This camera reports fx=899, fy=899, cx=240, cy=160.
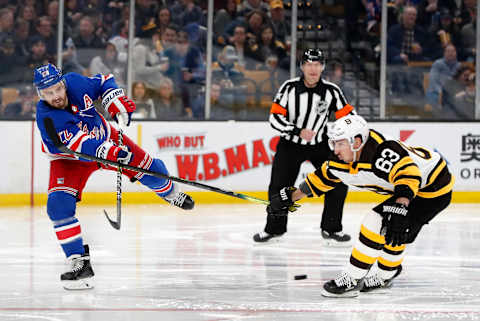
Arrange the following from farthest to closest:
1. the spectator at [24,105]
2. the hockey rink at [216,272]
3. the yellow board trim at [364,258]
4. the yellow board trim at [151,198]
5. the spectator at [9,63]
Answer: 1. the spectator at [9,63]
2. the spectator at [24,105]
3. the yellow board trim at [151,198]
4. the yellow board trim at [364,258]
5. the hockey rink at [216,272]

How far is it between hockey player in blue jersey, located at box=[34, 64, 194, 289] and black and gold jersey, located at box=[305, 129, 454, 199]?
3.37ft

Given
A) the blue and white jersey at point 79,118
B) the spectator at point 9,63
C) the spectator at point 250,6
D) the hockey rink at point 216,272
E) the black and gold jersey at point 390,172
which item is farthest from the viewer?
the spectator at point 250,6

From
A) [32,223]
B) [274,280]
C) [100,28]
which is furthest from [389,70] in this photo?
[274,280]

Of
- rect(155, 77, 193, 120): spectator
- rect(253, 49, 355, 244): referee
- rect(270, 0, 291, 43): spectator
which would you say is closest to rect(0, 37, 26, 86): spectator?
rect(155, 77, 193, 120): spectator

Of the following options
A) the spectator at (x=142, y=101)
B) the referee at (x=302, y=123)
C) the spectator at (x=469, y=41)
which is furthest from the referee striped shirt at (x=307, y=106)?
the spectator at (x=469, y=41)

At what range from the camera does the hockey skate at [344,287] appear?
4008mm

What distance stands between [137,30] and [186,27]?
507 mm

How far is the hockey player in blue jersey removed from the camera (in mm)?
4121

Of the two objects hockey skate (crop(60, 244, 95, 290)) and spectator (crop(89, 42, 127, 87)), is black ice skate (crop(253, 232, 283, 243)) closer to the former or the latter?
hockey skate (crop(60, 244, 95, 290))

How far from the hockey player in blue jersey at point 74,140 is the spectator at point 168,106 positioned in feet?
14.7

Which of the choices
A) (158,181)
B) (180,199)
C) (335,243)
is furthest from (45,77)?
(335,243)

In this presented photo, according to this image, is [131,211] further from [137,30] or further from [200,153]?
[137,30]

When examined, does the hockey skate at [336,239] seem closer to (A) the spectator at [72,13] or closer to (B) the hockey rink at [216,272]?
(B) the hockey rink at [216,272]

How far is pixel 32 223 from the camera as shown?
22.1 ft
